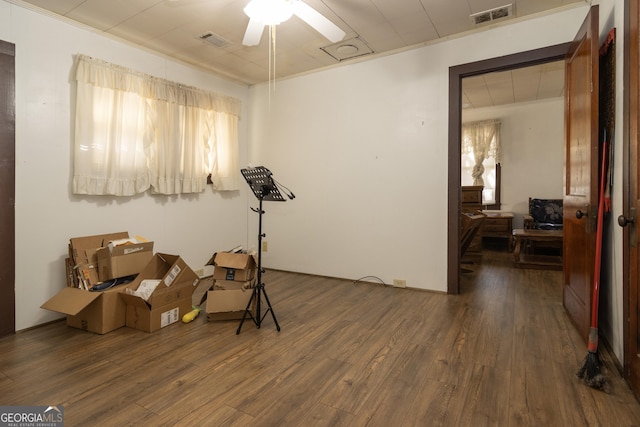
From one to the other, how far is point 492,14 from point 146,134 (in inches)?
138

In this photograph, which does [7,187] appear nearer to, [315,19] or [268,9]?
[268,9]

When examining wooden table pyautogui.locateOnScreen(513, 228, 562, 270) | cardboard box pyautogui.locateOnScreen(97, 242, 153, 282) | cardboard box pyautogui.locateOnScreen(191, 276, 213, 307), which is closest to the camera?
cardboard box pyautogui.locateOnScreen(97, 242, 153, 282)

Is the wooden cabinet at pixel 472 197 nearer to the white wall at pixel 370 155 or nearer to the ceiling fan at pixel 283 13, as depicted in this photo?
the white wall at pixel 370 155

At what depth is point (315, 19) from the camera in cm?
230

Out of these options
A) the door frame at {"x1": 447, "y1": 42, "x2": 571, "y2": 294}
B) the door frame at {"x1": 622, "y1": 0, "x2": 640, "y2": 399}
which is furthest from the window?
the door frame at {"x1": 622, "y1": 0, "x2": 640, "y2": 399}

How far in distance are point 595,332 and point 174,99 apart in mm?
4193

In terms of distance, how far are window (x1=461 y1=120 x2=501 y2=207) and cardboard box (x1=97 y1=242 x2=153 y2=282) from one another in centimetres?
597

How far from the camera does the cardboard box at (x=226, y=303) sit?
9.19ft

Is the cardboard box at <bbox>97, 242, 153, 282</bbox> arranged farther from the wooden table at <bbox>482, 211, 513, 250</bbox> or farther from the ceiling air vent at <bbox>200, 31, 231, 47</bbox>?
the wooden table at <bbox>482, 211, 513, 250</bbox>

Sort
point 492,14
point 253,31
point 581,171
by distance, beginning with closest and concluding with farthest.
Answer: point 581,171 → point 253,31 → point 492,14

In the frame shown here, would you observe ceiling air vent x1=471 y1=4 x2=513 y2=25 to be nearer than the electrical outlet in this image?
Yes

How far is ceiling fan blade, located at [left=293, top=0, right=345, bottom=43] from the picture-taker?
2.18 m

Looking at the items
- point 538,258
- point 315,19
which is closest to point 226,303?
point 315,19

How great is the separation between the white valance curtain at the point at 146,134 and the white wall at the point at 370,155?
0.67m
